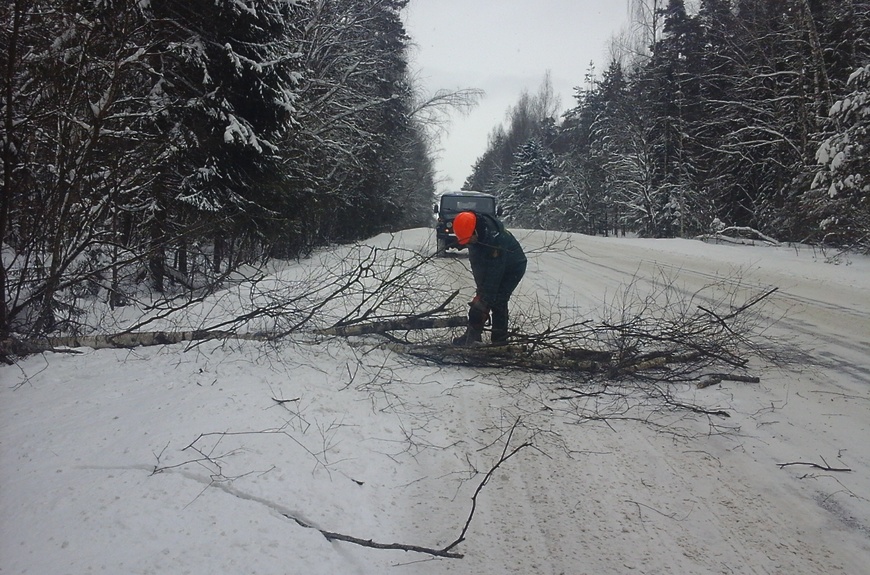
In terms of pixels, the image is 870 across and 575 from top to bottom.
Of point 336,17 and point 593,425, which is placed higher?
point 336,17

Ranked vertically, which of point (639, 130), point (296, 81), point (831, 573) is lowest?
point (831, 573)

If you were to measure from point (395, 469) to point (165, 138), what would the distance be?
7.20 metres

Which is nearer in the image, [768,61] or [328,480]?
[328,480]

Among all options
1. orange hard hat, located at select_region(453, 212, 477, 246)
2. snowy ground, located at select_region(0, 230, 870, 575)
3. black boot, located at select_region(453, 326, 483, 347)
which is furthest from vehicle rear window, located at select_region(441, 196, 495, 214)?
snowy ground, located at select_region(0, 230, 870, 575)

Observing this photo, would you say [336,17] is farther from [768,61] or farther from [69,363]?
[768,61]

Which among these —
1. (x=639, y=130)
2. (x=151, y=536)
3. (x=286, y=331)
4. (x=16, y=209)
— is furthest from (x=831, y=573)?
(x=639, y=130)

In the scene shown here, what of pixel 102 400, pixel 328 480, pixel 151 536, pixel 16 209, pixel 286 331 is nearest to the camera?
pixel 151 536

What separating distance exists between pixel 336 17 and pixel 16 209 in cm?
1350

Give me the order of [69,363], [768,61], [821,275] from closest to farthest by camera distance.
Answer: [69,363] < [821,275] < [768,61]

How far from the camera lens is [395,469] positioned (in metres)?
3.15

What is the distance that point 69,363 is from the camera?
13.5 feet

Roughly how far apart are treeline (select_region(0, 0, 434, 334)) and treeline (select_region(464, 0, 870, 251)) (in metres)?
13.4

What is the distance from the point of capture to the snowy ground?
91.7 inches

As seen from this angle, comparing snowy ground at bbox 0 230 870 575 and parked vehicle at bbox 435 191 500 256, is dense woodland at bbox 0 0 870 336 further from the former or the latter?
parked vehicle at bbox 435 191 500 256
